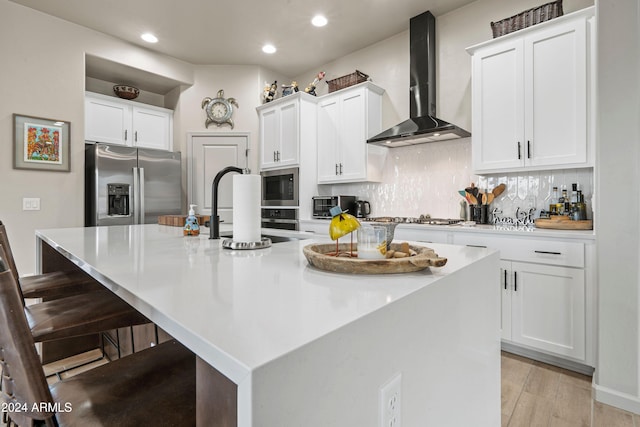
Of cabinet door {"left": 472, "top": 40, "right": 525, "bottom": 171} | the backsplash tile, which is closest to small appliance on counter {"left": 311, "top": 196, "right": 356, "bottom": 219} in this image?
the backsplash tile

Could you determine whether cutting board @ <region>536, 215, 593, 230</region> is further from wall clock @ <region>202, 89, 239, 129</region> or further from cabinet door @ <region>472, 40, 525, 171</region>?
wall clock @ <region>202, 89, 239, 129</region>

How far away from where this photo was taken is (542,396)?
186 centimetres

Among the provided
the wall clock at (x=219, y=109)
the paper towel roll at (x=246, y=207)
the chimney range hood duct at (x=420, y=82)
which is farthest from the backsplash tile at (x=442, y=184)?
the paper towel roll at (x=246, y=207)

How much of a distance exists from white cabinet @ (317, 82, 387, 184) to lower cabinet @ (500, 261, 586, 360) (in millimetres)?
1791

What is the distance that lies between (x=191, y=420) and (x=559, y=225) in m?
2.50

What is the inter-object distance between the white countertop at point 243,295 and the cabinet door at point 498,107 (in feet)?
5.93

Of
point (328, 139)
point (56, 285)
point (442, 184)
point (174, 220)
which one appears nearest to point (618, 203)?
point (442, 184)

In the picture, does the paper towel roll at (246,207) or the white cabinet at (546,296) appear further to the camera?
the white cabinet at (546,296)

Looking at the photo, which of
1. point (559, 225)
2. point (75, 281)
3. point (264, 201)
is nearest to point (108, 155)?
point (264, 201)

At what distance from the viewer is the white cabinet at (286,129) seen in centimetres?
398

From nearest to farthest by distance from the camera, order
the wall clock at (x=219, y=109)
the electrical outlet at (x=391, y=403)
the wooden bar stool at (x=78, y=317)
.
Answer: the electrical outlet at (x=391, y=403) < the wooden bar stool at (x=78, y=317) < the wall clock at (x=219, y=109)

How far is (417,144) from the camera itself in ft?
11.4

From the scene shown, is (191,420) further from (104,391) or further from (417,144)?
(417,144)

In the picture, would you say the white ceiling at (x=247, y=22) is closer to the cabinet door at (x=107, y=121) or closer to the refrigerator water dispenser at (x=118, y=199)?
the cabinet door at (x=107, y=121)
